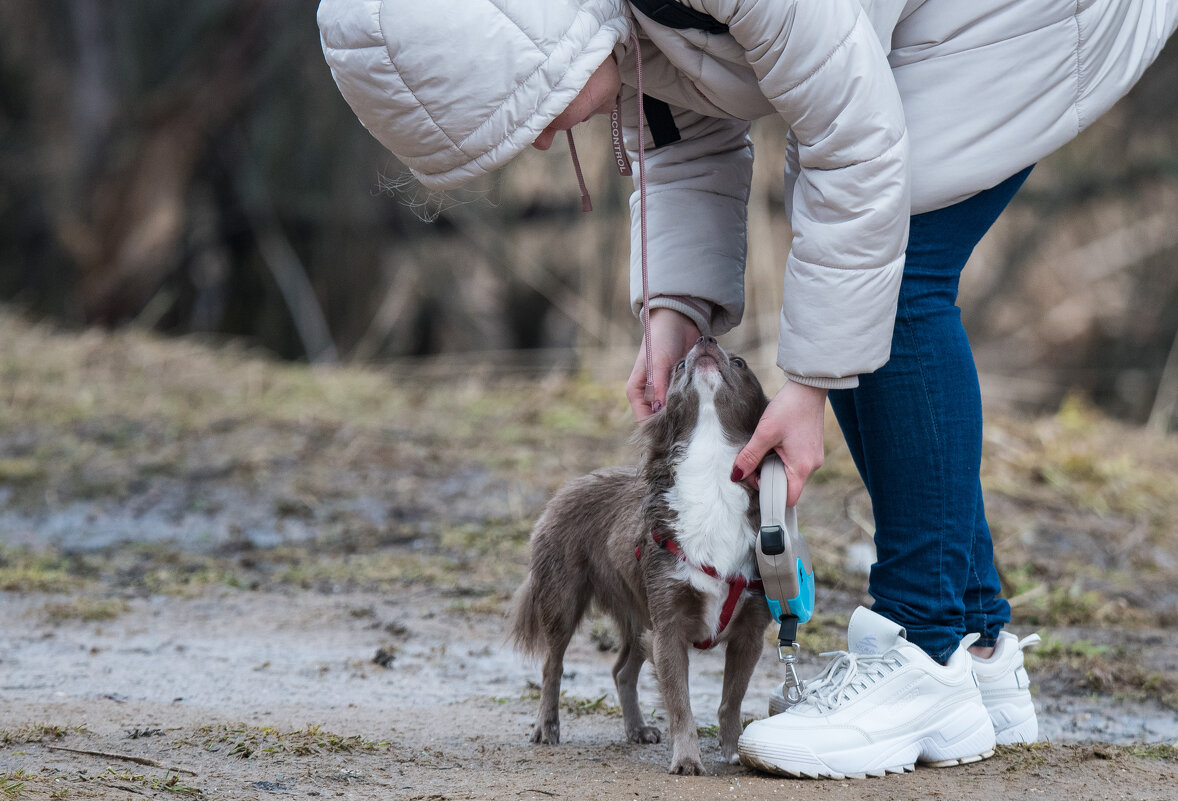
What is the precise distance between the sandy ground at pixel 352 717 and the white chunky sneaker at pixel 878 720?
4 centimetres

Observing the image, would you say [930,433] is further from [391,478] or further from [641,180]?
[391,478]

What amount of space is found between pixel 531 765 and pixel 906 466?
3.25 ft

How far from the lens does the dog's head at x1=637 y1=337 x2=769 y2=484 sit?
2551mm

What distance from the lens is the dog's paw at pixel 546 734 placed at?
2732 mm

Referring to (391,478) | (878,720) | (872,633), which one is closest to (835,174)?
(872,633)

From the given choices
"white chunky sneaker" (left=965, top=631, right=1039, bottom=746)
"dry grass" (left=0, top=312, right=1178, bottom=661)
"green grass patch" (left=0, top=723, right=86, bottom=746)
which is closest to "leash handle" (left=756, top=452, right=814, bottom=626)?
"white chunky sneaker" (left=965, top=631, right=1039, bottom=746)

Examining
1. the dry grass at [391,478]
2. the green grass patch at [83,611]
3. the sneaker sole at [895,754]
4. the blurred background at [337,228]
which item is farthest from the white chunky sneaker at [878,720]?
the blurred background at [337,228]

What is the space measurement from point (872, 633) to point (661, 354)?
2.50ft

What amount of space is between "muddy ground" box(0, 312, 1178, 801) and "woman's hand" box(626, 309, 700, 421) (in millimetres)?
787

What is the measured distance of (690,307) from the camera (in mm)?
2719

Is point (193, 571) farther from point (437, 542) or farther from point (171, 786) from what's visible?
point (171, 786)

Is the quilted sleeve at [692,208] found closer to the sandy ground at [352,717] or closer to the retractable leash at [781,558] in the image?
the retractable leash at [781,558]

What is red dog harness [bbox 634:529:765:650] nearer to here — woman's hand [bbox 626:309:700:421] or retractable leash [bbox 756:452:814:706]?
retractable leash [bbox 756:452:814:706]

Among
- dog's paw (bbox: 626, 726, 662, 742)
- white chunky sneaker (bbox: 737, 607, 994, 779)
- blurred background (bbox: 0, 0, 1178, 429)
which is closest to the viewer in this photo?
white chunky sneaker (bbox: 737, 607, 994, 779)
